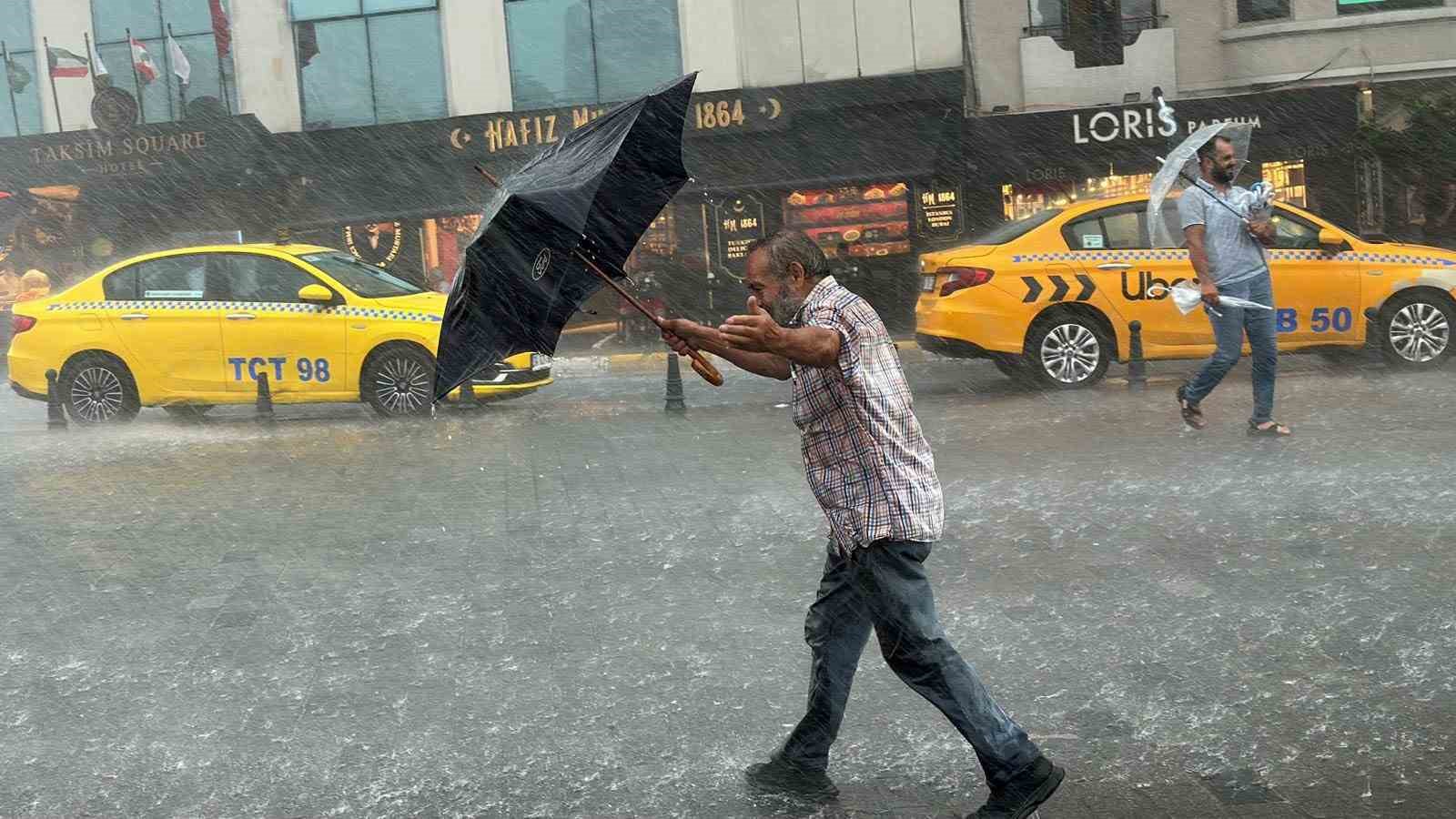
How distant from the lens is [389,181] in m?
24.0

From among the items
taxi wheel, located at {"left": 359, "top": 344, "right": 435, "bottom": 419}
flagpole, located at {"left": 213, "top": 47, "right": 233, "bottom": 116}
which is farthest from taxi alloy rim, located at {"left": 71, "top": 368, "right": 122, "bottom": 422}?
flagpole, located at {"left": 213, "top": 47, "right": 233, "bottom": 116}

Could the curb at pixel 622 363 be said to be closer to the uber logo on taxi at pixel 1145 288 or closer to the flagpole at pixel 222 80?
the uber logo on taxi at pixel 1145 288

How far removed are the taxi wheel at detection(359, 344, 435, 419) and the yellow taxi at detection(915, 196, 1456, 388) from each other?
177 inches

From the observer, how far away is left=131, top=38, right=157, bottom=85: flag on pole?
24578 mm

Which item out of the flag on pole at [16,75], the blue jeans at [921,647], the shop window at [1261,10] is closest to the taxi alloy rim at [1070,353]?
the blue jeans at [921,647]

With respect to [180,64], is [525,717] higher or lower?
lower

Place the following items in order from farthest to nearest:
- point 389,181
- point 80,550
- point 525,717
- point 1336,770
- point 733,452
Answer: point 389,181
point 733,452
point 80,550
point 525,717
point 1336,770

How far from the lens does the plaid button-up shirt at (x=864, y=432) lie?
3994mm

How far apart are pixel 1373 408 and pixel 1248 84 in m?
12.0

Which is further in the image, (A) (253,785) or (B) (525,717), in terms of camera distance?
(B) (525,717)

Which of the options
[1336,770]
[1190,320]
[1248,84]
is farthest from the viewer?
[1248,84]

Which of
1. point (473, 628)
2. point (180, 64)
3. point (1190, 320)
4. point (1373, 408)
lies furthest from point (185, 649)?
point (180, 64)

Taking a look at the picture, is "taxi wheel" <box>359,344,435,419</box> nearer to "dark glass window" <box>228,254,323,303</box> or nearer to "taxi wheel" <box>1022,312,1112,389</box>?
"dark glass window" <box>228,254,323,303</box>

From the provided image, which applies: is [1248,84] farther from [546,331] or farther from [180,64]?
[546,331]
